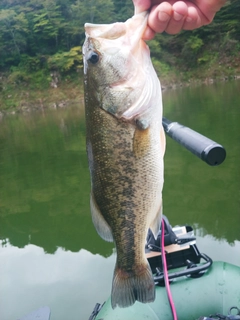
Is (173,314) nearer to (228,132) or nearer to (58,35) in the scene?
(228,132)

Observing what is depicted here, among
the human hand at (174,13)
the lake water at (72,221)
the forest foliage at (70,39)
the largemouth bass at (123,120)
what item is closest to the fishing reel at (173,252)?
the largemouth bass at (123,120)

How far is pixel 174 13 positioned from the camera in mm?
1364

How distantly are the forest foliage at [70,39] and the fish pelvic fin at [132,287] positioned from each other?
28.8 m

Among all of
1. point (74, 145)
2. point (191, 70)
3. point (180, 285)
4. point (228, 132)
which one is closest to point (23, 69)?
point (191, 70)

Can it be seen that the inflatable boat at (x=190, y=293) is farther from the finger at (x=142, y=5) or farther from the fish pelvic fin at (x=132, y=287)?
the finger at (x=142, y=5)

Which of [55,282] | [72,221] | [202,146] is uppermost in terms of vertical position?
[202,146]

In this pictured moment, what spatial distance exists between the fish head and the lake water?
9.35ft

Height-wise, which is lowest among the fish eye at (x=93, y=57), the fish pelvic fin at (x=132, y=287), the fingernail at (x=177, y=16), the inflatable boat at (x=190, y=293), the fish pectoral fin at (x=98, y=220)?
the inflatable boat at (x=190, y=293)

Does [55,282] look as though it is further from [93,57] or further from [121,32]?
[121,32]

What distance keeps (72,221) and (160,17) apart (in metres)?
5.13

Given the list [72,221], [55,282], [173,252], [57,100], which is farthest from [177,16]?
[57,100]

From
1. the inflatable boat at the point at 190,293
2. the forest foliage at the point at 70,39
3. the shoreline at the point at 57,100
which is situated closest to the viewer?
the inflatable boat at the point at 190,293

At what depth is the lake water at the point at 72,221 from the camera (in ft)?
13.8

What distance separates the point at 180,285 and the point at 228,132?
7.57m
